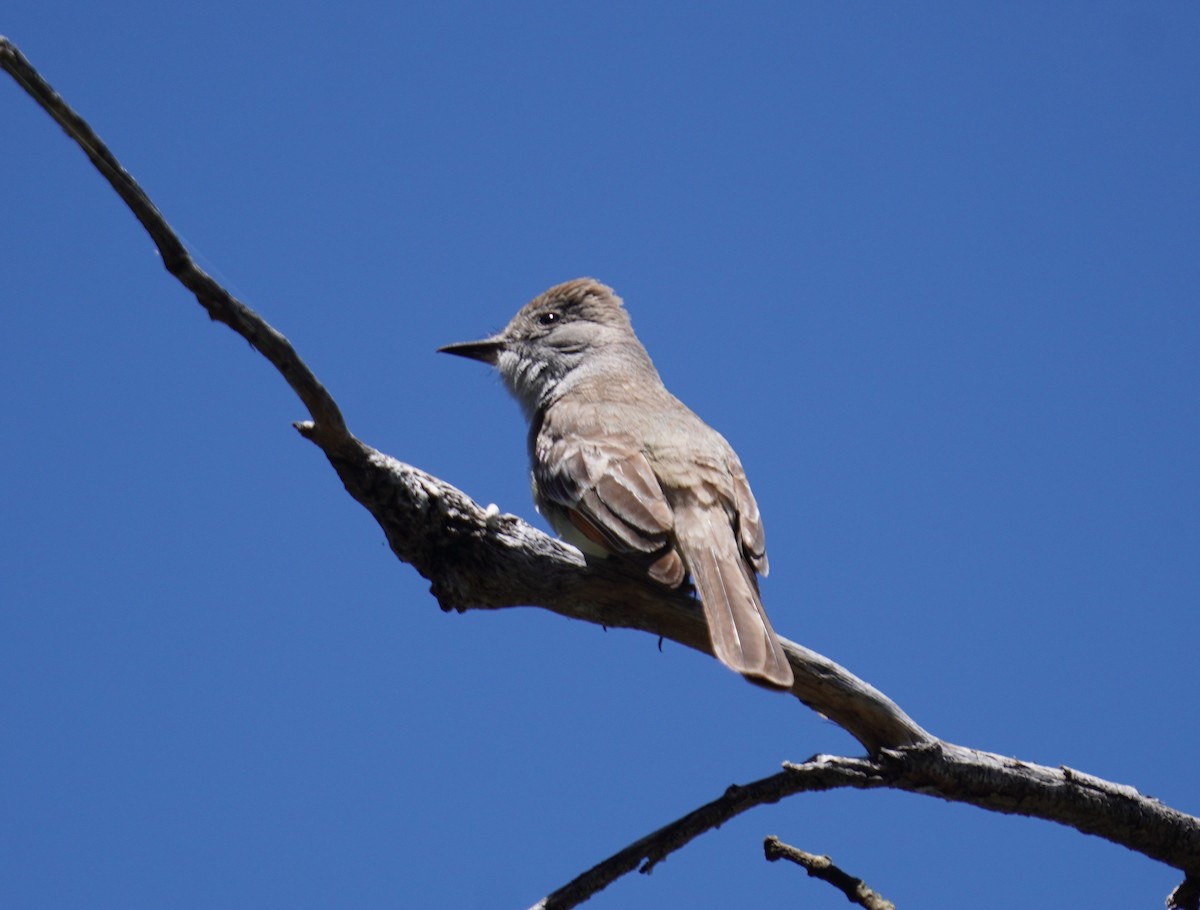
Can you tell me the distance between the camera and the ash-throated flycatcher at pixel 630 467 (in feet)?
16.5

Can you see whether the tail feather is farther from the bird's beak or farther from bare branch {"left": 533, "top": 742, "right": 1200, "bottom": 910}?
the bird's beak

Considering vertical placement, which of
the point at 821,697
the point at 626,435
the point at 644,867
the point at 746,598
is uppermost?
the point at 626,435

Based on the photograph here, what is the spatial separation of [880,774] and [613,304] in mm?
4660

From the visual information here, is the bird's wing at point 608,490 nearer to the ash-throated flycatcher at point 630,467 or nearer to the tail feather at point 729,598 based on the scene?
the ash-throated flycatcher at point 630,467

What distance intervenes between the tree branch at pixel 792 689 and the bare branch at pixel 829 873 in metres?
0.18

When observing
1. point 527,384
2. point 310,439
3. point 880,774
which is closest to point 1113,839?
point 880,774

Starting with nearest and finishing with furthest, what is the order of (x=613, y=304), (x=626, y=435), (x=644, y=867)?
(x=644, y=867)
(x=626, y=435)
(x=613, y=304)

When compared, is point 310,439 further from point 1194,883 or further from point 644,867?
point 1194,883

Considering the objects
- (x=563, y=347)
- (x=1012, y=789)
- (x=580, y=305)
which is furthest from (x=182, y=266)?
(x=580, y=305)

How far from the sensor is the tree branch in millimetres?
4422

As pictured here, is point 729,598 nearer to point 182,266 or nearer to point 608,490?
point 608,490

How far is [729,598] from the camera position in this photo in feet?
16.4

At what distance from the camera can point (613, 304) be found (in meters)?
8.52

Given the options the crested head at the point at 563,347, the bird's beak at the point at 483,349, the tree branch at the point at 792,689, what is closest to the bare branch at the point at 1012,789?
the tree branch at the point at 792,689
